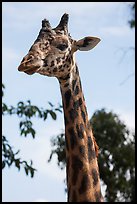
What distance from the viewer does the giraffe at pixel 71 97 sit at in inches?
115

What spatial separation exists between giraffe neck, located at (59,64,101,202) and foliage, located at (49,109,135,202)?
39.5 feet

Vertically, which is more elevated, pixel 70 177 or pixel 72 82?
pixel 72 82

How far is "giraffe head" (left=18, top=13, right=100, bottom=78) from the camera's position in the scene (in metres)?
2.92

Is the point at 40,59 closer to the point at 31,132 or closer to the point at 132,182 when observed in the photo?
the point at 31,132

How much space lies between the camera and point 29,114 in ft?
18.3

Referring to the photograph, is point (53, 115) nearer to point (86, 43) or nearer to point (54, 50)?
point (86, 43)

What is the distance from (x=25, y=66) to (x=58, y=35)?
0.51 m

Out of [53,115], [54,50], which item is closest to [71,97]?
[54,50]

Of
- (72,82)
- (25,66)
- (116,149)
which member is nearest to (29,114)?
(72,82)

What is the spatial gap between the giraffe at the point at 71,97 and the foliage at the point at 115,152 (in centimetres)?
1201

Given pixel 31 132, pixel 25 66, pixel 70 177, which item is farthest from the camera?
pixel 31 132

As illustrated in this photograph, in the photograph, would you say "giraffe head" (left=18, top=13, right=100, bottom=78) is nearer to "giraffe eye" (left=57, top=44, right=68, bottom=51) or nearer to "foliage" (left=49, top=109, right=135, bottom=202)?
"giraffe eye" (left=57, top=44, right=68, bottom=51)

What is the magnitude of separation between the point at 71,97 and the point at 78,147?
35 centimetres

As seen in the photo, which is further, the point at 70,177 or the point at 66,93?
the point at 66,93
